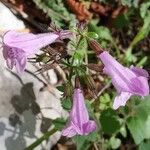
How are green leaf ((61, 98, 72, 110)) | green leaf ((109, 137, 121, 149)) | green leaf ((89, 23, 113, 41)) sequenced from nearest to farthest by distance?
1. green leaf ((61, 98, 72, 110))
2. green leaf ((109, 137, 121, 149))
3. green leaf ((89, 23, 113, 41))

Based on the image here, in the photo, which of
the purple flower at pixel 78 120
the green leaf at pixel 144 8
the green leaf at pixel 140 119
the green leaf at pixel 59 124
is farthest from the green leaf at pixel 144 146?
the green leaf at pixel 144 8

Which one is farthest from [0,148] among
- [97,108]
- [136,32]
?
[136,32]

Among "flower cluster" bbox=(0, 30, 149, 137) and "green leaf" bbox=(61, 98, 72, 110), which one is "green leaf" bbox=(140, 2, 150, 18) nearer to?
"green leaf" bbox=(61, 98, 72, 110)

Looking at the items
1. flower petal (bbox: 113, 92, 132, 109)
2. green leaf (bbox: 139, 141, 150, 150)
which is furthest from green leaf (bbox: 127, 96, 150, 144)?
flower petal (bbox: 113, 92, 132, 109)

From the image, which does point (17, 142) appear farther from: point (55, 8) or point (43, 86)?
point (55, 8)

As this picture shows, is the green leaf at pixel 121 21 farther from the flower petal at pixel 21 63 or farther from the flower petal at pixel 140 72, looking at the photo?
the flower petal at pixel 21 63

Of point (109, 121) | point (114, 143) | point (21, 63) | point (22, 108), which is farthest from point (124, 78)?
point (114, 143)

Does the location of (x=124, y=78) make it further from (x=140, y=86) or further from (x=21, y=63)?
(x=21, y=63)
